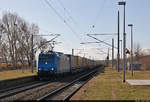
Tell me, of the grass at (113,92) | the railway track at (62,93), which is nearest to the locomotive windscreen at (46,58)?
the railway track at (62,93)

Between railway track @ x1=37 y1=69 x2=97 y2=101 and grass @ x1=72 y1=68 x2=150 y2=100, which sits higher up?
grass @ x1=72 y1=68 x2=150 y2=100

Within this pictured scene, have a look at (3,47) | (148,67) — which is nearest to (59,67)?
(3,47)

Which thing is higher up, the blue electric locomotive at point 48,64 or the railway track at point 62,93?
the blue electric locomotive at point 48,64

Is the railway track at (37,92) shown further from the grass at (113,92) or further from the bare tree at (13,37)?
the bare tree at (13,37)

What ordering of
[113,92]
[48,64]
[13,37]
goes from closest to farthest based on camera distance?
[113,92] → [48,64] → [13,37]

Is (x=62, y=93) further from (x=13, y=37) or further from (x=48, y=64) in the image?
(x=13, y=37)

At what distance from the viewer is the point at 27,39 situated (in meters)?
73.8

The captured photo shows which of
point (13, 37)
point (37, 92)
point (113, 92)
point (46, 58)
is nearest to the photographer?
point (113, 92)

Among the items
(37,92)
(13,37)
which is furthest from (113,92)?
(13,37)

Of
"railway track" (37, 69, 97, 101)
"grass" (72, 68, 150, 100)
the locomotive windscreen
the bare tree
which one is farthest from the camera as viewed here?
the bare tree

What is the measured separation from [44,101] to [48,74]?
53.4 ft

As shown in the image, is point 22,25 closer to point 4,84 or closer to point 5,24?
point 5,24

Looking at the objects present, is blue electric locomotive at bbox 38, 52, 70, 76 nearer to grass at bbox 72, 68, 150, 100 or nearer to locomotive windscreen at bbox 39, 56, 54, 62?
locomotive windscreen at bbox 39, 56, 54, 62

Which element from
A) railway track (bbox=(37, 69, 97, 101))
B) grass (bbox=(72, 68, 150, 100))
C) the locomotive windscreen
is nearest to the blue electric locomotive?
the locomotive windscreen
